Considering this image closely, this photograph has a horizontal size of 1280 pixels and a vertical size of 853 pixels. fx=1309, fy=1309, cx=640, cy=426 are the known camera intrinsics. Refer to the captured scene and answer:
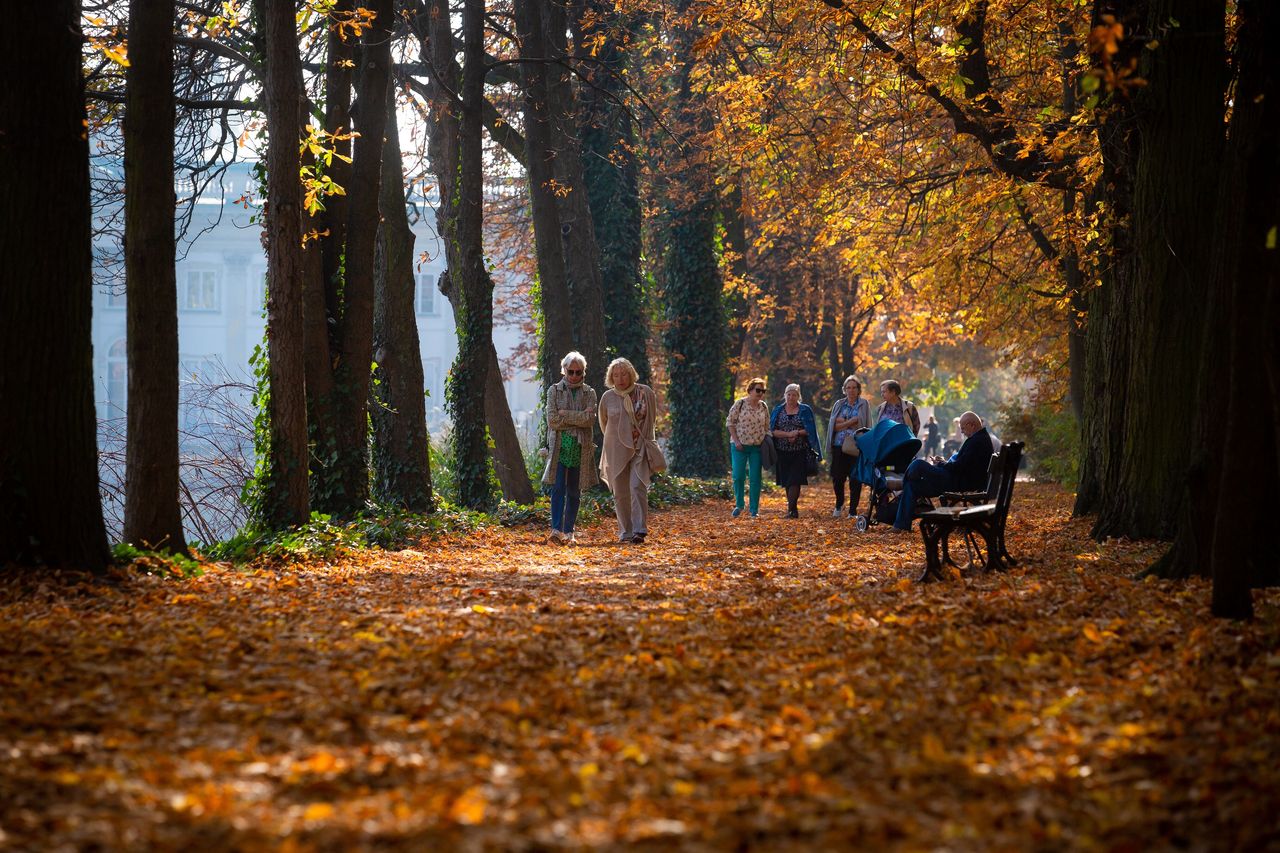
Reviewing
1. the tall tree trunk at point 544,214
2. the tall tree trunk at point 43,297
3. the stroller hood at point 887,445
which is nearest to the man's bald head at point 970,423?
the stroller hood at point 887,445

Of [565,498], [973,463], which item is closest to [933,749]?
[973,463]

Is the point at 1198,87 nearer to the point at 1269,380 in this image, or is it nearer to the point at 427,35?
the point at 1269,380

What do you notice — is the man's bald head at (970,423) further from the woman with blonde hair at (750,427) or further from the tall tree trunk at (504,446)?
the tall tree trunk at (504,446)

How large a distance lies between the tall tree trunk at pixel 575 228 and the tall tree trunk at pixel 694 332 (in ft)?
19.2

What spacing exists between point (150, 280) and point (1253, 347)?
7984mm

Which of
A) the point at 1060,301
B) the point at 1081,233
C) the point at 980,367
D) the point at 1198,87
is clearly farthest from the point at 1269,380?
the point at 980,367

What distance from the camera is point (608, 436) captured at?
14609 mm

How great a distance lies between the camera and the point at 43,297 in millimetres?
8898

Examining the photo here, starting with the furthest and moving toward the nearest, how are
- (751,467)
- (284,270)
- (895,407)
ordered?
(751,467) → (895,407) → (284,270)

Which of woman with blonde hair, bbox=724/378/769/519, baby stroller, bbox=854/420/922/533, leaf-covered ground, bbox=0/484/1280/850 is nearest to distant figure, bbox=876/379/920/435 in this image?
baby stroller, bbox=854/420/922/533

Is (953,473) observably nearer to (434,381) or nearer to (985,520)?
(985,520)

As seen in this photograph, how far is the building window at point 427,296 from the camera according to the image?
69.2m

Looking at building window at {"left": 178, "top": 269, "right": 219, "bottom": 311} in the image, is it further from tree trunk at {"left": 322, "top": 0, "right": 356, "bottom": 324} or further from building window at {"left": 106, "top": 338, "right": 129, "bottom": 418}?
tree trunk at {"left": 322, "top": 0, "right": 356, "bottom": 324}

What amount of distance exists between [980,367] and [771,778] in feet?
150
